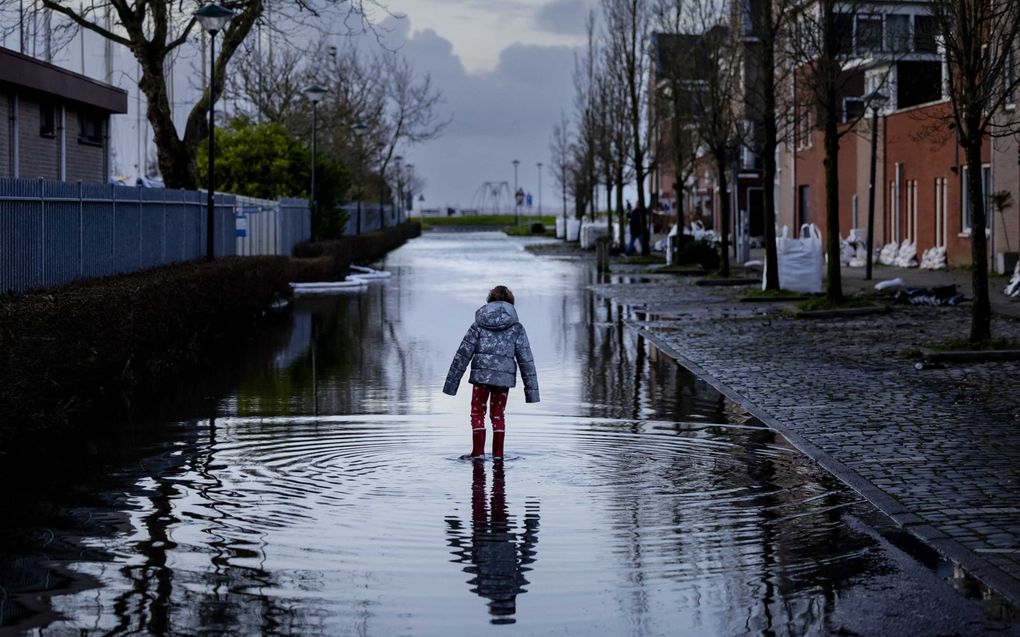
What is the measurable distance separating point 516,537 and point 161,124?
82.6ft

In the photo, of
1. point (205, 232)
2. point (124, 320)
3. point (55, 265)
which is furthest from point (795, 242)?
point (124, 320)

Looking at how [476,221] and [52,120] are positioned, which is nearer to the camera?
[52,120]

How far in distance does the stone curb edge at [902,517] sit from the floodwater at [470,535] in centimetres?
12

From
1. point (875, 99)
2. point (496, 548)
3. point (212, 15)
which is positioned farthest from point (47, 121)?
point (496, 548)

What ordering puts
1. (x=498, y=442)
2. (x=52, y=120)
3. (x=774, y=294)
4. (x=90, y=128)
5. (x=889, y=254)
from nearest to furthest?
(x=498, y=442) < (x=774, y=294) < (x=52, y=120) < (x=90, y=128) < (x=889, y=254)

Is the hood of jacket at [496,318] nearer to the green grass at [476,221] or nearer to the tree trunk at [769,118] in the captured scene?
the tree trunk at [769,118]

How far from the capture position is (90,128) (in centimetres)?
3225

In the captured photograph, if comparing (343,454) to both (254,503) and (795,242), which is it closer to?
(254,503)

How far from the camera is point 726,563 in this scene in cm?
722

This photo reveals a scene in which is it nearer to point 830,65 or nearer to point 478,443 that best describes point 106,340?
point 478,443

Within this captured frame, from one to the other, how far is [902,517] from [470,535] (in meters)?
2.36

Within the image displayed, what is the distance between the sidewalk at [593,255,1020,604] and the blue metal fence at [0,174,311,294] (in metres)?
7.21

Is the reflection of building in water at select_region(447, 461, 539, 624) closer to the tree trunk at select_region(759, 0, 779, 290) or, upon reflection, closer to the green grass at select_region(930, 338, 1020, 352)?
the green grass at select_region(930, 338, 1020, 352)

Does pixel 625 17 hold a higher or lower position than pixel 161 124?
higher
